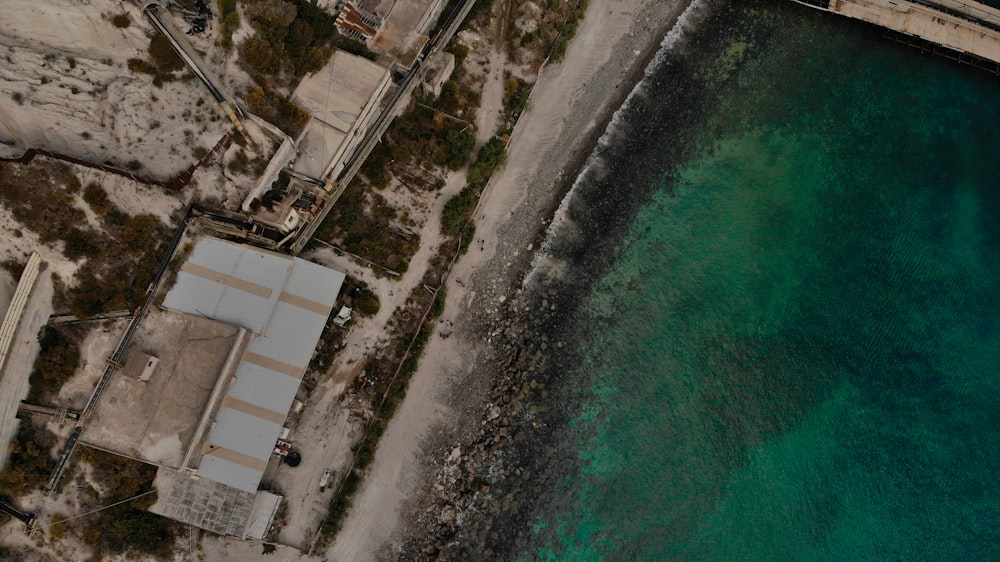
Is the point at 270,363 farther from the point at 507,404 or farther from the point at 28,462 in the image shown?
the point at 507,404

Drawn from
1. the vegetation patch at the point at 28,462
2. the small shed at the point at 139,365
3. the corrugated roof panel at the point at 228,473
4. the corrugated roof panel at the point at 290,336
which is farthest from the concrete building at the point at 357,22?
the vegetation patch at the point at 28,462

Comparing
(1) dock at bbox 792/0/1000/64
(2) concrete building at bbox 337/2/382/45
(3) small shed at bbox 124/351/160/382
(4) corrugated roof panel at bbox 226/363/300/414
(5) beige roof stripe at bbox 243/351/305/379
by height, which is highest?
(1) dock at bbox 792/0/1000/64

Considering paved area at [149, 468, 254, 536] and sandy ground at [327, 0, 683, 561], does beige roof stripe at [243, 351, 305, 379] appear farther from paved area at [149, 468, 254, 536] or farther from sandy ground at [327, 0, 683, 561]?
sandy ground at [327, 0, 683, 561]

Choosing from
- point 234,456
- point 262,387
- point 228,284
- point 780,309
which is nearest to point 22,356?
point 228,284

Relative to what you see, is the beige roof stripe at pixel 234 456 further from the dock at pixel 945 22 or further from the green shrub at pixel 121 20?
the dock at pixel 945 22

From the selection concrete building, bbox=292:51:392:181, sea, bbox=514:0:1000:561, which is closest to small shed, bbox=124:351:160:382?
concrete building, bbox=292:51:392:181

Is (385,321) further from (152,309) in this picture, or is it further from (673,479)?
(673,479)
